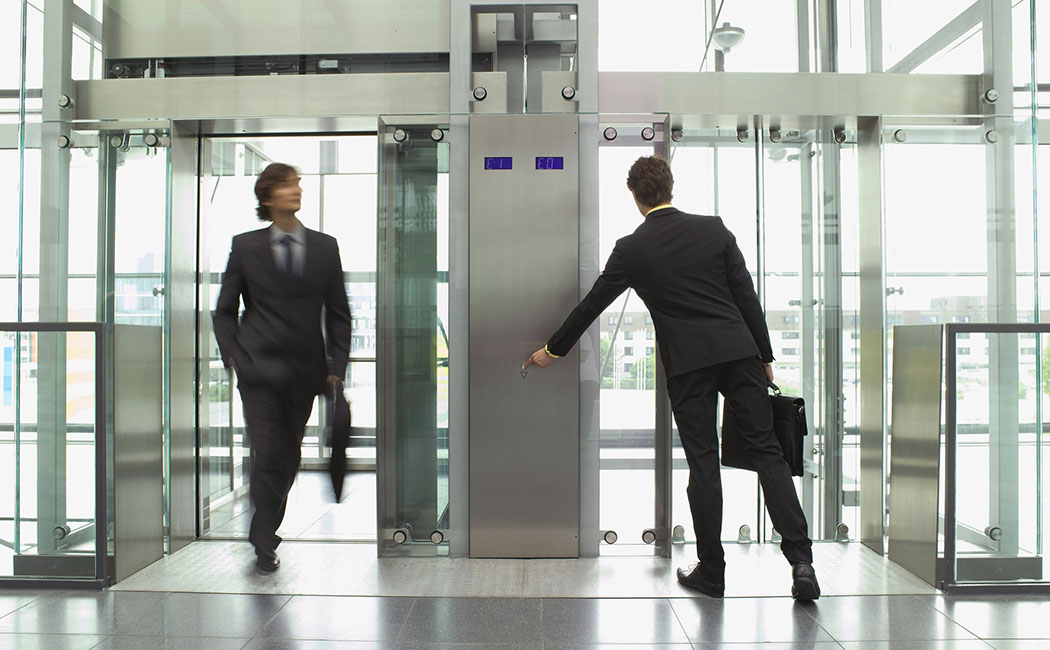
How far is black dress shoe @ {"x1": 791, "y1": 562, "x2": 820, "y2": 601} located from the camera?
2.95m

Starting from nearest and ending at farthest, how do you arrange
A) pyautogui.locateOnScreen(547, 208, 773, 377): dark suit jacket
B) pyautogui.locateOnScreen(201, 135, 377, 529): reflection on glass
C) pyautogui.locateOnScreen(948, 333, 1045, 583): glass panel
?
pyautogui.locateOnScreen(547, 208, 773, 377): dark suit jacket < pyautogui.locateOnScreen(948, 333, 1045, 583): glass panel < pyautogui.locateOnScreen(201, 135, 377, 529): reflection on glass

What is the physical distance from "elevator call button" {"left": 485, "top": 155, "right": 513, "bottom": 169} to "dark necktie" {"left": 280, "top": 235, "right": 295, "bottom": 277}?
1.03m

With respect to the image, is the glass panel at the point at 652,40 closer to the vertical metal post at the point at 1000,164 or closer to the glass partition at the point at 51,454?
the vertical metal post at the point at 1000,164

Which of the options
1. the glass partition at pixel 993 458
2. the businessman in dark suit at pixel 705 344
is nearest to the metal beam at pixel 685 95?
the businessman in dark suit at pixel 705 344

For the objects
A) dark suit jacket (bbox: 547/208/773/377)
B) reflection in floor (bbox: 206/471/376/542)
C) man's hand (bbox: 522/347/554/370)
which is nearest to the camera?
dark suit jacket (bbox: 547/208/773/377)

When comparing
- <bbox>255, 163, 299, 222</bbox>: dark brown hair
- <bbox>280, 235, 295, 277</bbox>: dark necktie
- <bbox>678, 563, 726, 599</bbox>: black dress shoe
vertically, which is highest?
<bbox>255, 163, 299, 222</bbox>: dark brown hair

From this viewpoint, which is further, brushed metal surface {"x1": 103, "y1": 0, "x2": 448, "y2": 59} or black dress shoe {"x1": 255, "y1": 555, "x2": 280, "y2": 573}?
brushed metal surface {"x1": 103, "y1": 0, "x2": 448, "y2": 59}

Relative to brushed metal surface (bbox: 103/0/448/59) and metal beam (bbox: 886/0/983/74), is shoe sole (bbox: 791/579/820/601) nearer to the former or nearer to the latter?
metal beam (bbox: 886/0/983/74)

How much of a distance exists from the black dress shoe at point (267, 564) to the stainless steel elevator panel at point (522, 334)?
89 cm

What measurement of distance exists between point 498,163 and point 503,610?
2.01m

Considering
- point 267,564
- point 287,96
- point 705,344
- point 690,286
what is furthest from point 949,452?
point 287,96

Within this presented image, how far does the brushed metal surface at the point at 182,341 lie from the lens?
3.79 meters

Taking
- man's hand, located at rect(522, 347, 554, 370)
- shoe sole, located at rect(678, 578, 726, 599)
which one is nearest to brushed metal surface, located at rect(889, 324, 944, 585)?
shoe sole, located at rect(678, 578, 726, 599)

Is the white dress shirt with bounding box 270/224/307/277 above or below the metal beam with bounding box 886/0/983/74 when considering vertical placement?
below
